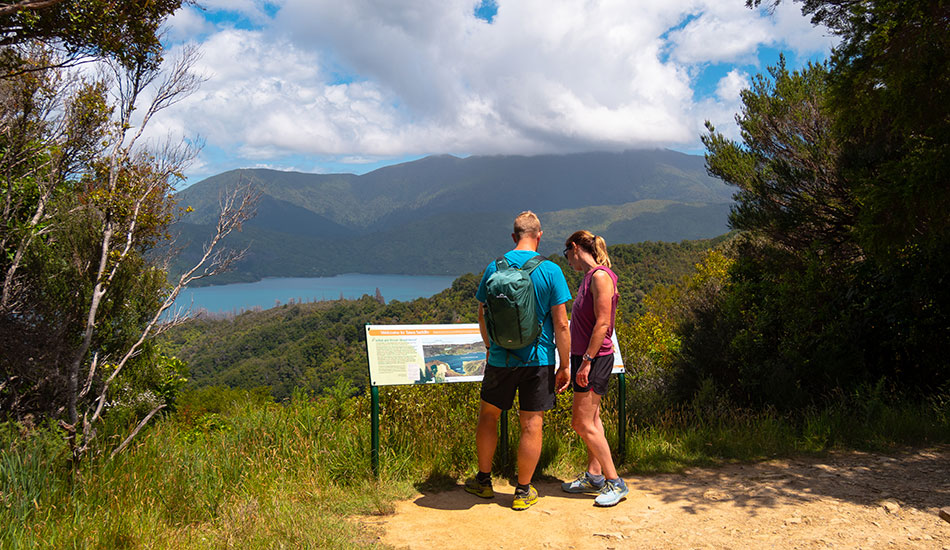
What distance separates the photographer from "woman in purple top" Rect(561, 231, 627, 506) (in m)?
3.59

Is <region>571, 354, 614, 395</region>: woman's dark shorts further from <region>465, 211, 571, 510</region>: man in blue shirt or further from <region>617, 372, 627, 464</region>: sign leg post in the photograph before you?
<region>617, 372, 627, 464</region>: sign leg post

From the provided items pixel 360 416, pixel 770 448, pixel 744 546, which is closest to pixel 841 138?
pixel 770 448

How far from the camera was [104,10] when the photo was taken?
445 cm

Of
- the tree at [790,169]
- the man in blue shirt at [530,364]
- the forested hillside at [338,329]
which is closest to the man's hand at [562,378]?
the man in blue shirt at [530,364]

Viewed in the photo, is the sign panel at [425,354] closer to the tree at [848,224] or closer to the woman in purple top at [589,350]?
the woman in purple top at [589,350]

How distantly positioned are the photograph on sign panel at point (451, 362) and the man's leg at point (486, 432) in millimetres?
506

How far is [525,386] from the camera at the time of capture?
3529 millimetres

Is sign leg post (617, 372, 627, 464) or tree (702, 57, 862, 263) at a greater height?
tree (702, 57, 862, 263)

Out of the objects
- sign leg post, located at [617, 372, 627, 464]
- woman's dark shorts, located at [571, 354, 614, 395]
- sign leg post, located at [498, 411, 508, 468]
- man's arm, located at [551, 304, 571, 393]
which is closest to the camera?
man's arm, located at [551, 304, 571, 393]

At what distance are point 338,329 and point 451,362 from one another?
50.8m

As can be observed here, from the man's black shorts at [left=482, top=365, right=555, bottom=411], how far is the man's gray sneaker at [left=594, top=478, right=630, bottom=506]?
0.70 m

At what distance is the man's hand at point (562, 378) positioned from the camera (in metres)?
3.53

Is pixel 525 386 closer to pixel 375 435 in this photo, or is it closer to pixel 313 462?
pixel 375 435

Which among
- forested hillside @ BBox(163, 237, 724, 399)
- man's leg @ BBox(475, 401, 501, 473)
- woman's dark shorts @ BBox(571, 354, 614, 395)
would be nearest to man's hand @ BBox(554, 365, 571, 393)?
woman's dark shorts @ BBox(571, 354, 614, 395)
